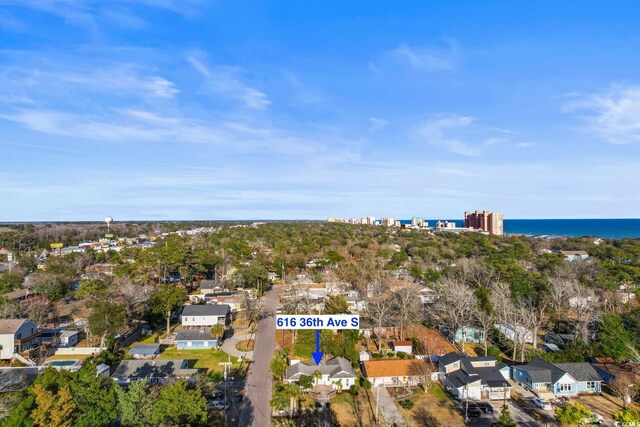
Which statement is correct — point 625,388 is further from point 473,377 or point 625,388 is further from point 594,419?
point 473,377

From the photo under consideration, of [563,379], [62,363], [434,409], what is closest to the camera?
[434,409]

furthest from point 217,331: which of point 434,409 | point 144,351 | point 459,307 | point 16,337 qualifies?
point 459,307

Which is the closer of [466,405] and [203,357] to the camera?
[466,405]

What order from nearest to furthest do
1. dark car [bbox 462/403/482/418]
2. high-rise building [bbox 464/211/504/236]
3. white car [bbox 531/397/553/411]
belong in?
dark car [bbox 462/403/482/418] → white car [bbox 531/397/553/411] → high-rise building [bbox 464/211/504/236]

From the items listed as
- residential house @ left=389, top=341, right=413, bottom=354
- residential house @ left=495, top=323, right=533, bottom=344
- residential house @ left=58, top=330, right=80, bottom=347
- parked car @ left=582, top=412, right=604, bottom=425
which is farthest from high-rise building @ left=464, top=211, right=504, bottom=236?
residential house @ left=58, top=330, right=80, bottom=347

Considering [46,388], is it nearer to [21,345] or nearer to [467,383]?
[21,345]

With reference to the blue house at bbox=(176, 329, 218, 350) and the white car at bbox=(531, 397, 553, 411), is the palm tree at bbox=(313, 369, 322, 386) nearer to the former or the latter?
the blue house at bbox=(176, 329, 218, 350)
